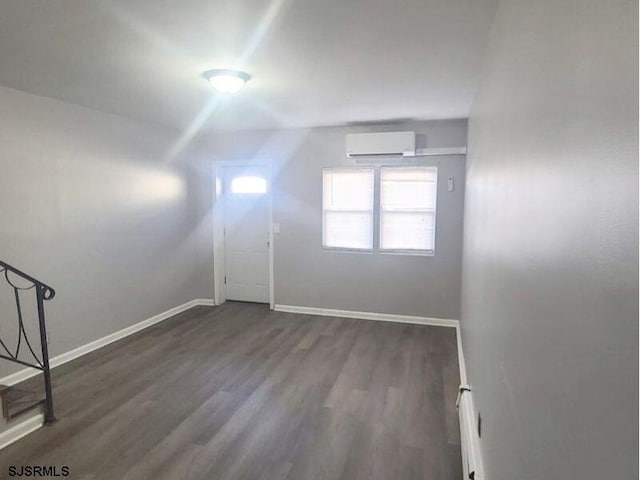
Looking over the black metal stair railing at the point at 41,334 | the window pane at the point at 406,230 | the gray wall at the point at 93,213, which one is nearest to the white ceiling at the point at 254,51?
the gray wall at the point at 93,213

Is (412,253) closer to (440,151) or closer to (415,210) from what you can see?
(415,210)

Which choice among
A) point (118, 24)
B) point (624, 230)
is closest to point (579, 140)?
point (624, 230)

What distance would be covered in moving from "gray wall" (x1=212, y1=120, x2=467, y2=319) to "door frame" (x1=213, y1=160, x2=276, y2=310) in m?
0.09

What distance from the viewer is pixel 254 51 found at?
2404mm

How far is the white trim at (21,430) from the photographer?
95.9 inches

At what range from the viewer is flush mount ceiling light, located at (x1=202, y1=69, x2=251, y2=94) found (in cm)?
277

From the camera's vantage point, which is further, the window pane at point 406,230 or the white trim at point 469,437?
the window pane at point 406,230

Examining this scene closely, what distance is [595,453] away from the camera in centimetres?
54

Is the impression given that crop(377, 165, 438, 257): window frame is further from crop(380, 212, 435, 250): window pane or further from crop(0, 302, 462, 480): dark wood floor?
crop(0, 302, 462, 480): dark wood floor

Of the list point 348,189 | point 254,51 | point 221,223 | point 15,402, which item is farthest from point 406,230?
point 15,402

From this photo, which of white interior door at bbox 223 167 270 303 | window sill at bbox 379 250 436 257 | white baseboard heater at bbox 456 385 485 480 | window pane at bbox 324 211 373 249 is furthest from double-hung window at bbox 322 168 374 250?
white baseboard heater at bbox 456 385 485 480

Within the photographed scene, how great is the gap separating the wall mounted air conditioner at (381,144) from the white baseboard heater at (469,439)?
2754 millimetres

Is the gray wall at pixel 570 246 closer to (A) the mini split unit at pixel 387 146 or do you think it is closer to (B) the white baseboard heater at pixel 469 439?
(B) the white baseboard heater at pixel 469 439

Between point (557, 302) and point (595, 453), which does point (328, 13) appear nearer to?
point (557, 302)
